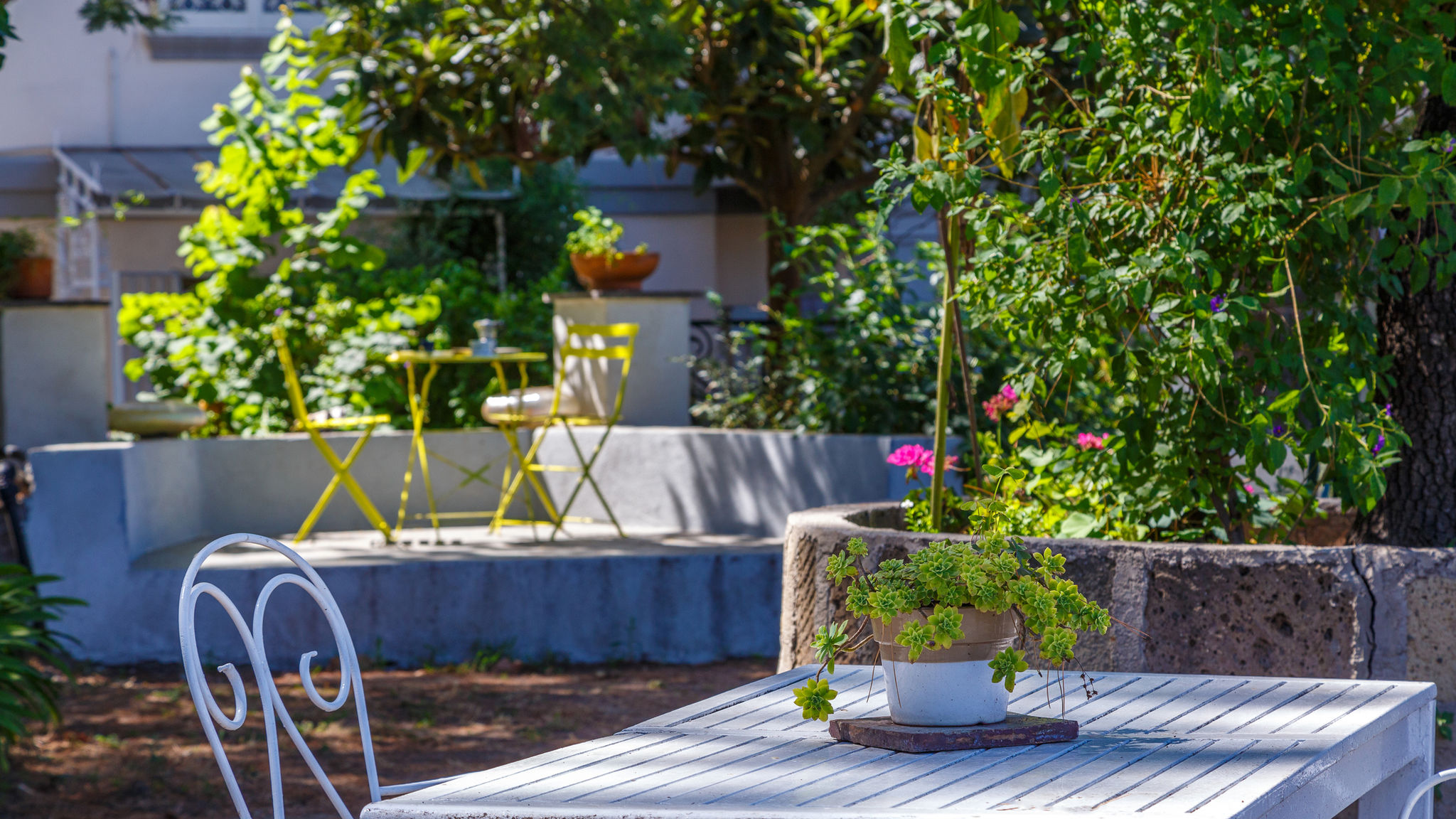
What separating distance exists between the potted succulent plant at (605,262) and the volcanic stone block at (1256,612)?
17.1ft

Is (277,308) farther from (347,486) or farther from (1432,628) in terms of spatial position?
(1432,628)

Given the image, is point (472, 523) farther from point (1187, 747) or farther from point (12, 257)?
point (1187, 747)

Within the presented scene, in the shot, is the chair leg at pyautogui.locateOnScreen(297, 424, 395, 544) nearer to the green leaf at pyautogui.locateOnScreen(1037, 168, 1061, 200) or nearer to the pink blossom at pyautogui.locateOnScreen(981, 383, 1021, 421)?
the pink blossom at pyautogui.locateOnScreen(981, 383, 1021, 421)

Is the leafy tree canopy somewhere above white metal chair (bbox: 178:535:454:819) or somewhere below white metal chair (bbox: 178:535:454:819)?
above

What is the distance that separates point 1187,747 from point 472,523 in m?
6.30

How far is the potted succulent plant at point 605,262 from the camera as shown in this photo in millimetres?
7918

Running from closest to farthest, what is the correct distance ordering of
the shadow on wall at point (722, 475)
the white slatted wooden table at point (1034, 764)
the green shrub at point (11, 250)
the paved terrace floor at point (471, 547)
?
the white slatted wooden table at point (1034, 764) → the paved terrace floor at point (471, 547) → the shadow on wall at point (722, 475) → the green shrub at point (11, 250)

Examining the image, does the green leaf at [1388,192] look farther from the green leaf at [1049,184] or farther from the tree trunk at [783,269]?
the tree trunk at [783,269]

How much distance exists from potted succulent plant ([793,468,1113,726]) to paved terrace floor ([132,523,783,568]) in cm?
435

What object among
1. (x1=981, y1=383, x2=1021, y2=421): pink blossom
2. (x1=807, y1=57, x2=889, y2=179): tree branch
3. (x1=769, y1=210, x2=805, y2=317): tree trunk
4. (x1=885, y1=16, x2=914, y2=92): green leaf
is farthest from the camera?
(x1=769, y1=210, x2=805, y2=317): tree trunk

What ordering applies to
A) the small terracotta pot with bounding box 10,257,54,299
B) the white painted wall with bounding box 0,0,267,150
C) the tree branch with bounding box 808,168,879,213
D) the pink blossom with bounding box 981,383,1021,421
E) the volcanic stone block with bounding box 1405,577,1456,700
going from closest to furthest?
the volcanic stone block with bounding box 1405,577,1456,700
the pink blossom with bounding box 981,383,1021,421
the small terracotta pot with bounding box 10,257,54,299
the tree branch with bounding box 808,168,879,213
the white painted wall with bounding box 0,0,267,150

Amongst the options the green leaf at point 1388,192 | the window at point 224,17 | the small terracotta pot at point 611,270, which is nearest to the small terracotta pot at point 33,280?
the small terracotta pot at point 611,270

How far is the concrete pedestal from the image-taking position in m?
7.81

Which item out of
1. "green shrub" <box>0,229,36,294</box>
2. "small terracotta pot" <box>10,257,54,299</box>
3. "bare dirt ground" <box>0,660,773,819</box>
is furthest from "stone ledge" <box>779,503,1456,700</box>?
"green shrub" <box>0,229,36,294</box>
